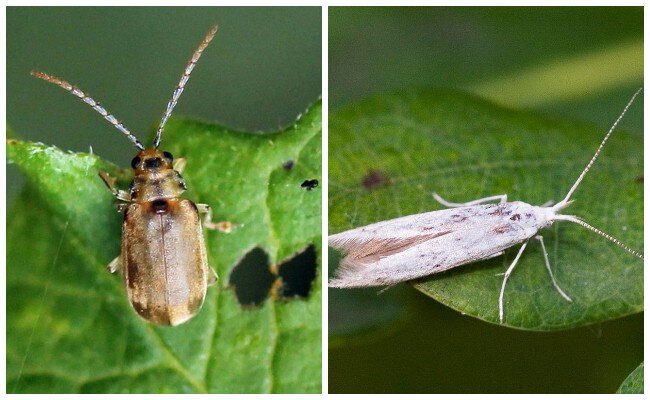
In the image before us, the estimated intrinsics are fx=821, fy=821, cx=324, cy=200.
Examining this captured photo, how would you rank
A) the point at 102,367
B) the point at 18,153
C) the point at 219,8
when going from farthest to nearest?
the point at 219,8
the point at 102,367
the point at 18,153

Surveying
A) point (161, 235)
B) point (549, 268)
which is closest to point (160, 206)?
point (161, 235)

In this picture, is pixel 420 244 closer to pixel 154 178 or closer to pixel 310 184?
pixel 310 184

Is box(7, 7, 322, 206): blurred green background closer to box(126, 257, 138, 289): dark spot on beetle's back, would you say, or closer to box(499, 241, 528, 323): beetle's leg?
box(126, 257, 138, 289): dark spot on beetle's back

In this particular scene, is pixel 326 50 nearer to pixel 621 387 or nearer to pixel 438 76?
pixel 438 76

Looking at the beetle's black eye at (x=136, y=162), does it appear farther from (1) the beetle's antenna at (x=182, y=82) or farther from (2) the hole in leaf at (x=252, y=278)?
(2) the hole in leaf at (x=252, y=278)

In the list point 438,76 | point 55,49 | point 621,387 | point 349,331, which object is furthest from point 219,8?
point 621,387

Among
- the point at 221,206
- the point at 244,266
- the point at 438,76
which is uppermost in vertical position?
the point at 438,76
